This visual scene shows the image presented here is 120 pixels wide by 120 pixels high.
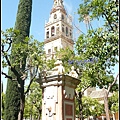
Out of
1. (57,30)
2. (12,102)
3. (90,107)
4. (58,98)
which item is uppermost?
(57,30)

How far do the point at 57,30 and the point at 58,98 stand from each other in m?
31.2

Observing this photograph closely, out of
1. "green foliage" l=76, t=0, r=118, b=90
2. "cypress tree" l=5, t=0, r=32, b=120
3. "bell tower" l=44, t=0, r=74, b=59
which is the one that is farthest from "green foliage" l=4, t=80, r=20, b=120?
"bell tower" l=44, t=0, r=74, b=59

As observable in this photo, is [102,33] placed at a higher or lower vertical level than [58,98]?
higher

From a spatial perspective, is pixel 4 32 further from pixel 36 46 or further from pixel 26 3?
pixel 26 3

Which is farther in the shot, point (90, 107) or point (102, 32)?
point (90, 107)

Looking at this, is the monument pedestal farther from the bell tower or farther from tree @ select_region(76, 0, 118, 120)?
the bell tower

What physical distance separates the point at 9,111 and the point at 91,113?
10685 millimetres

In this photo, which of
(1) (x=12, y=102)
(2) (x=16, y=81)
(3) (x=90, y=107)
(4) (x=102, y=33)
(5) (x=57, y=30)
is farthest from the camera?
(5) (x=57, y=30)

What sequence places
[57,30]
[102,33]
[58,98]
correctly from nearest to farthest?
[58,98] < [102,33] < [57,30]

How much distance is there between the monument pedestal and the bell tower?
2887cm

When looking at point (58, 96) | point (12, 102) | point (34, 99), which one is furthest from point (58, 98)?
point (34, 99)

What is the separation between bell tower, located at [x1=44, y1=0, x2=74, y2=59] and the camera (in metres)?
35.5

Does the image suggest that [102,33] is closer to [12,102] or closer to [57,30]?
[12,102]

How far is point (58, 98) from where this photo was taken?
5520mm
